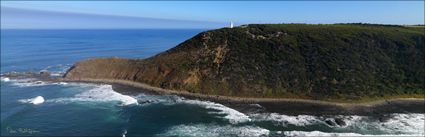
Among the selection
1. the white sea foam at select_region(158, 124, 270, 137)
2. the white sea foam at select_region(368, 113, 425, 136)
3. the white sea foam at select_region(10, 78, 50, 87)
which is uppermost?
the white sea foam at select_region(10, 78, 50, 87)

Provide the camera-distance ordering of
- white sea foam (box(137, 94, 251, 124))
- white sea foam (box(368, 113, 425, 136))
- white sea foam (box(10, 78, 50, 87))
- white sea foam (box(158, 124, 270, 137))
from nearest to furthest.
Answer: white sea foam (box(158, 124, 270, 137))
white sea foam (box(368, 113, 425, 136))
white sea foam (box(137, 94, 251, 124))
white sea foam (box(10, 78, 50, 87))

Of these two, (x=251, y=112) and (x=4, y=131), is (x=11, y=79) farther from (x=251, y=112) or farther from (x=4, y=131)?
(x=251, y=112)

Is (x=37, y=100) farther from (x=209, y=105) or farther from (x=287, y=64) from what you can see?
(x=287, y=64)

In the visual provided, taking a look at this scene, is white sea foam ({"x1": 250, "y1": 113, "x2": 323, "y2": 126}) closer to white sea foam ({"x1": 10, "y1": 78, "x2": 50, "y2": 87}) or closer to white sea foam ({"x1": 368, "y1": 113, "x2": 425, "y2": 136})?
white sea foam ({"x1": 368, "y1": 113, "x2": 425, "y2": 136})

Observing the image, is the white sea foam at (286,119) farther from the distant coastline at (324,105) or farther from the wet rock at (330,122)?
the distant coastline at (324,105)

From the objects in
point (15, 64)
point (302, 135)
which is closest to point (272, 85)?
point (302, 135)

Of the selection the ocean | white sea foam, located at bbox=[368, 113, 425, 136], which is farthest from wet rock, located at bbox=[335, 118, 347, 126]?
white sea foam, located at bbox=[368, 113, 425, 136]
